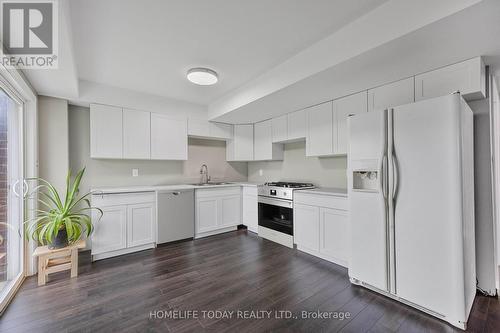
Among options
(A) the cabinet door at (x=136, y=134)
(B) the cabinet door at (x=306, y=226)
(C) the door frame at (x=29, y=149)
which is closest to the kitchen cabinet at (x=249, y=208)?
(B) the cabinet door at (x=306, y=226)

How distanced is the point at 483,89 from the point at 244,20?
2166mm

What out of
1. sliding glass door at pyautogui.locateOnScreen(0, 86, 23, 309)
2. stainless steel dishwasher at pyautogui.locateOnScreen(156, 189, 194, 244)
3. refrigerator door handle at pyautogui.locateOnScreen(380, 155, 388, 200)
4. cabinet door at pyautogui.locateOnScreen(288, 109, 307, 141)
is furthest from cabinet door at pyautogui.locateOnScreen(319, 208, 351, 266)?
sliding glass door at pyautogui.locateOnScreen(0, 86, 23, 309)

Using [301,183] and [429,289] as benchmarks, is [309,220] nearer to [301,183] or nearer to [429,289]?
[301,183]

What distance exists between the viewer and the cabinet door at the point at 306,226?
114 inches

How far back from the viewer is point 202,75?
100 inches

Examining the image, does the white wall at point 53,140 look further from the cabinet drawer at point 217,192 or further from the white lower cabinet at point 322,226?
the white lower cabinet at point 322,226

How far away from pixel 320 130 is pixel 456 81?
4.86ft

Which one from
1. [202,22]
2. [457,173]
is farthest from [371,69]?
[202,22]

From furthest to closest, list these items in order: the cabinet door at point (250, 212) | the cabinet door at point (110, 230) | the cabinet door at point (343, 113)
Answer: the cabinet door at point (250, 212), the cabinet door at point (110, 230), the cabinet door at point (343, 113)

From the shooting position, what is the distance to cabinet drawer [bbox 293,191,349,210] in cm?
260

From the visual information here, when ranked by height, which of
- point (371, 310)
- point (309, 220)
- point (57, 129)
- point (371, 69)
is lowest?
point (371, 310)

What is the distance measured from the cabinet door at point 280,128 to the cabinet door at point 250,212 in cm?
113

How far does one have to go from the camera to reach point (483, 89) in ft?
6.23

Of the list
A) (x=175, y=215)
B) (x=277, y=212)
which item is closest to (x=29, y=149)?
(x=175, y=215)
